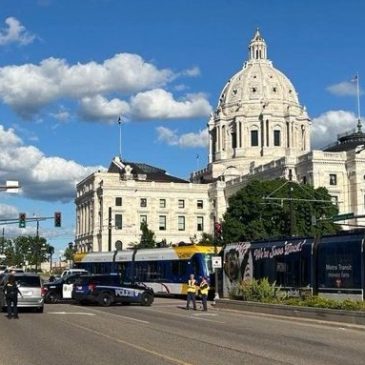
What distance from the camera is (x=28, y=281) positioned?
28.5 metres

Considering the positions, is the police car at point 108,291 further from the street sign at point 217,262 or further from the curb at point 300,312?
the curb at point 300,312

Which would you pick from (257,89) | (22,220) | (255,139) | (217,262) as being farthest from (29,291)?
(257,89)

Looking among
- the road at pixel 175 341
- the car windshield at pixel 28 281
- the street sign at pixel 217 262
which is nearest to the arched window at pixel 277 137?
the street sign at pixel 217 262

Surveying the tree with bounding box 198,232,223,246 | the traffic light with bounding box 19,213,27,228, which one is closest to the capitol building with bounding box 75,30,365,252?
the tree with bounding box 198,232,223,246

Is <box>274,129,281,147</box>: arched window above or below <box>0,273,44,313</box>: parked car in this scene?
above

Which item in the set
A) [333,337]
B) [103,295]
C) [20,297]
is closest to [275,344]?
[333,337]

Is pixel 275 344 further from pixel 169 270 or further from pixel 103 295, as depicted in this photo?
pixel 169 270

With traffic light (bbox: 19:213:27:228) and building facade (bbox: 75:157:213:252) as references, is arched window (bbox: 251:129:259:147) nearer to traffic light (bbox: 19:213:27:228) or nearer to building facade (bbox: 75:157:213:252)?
building facade (bbox: 75:157:213:252)

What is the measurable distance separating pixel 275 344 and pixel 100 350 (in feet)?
14.3

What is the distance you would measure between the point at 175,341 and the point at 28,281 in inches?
504

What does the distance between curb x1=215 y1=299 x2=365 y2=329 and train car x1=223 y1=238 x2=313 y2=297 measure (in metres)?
2.30

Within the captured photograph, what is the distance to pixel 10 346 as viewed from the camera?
52.2ft

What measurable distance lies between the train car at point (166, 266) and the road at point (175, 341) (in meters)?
16.8

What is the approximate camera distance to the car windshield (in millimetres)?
28219
